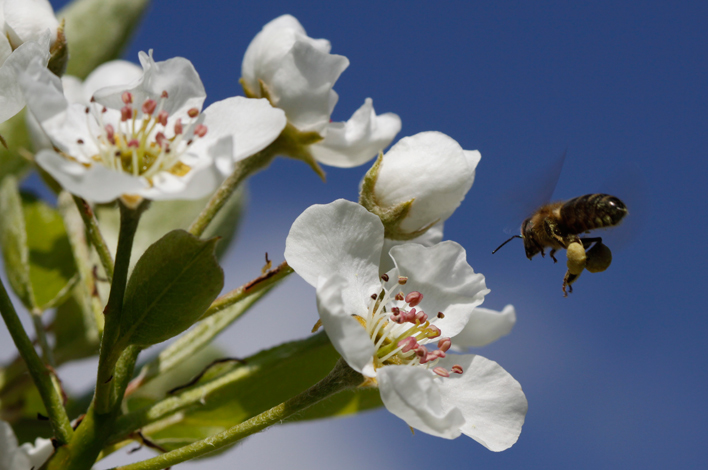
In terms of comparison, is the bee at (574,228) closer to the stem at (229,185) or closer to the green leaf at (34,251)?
A: the stem at (229,185)

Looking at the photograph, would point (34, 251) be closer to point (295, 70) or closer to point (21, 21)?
point (21, 21)

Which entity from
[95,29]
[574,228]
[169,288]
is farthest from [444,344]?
[95,29]

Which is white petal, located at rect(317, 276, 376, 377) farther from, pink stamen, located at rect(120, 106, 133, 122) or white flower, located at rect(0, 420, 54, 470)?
white flower, located at rect(0, 420, 54, 470)

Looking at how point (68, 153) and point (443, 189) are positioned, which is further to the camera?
point (443, 189)

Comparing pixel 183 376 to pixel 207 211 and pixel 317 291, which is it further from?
pixel 317 291

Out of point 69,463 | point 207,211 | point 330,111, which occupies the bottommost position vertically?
point 69,463

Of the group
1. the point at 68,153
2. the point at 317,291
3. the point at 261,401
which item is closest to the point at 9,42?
the point at 68,153
